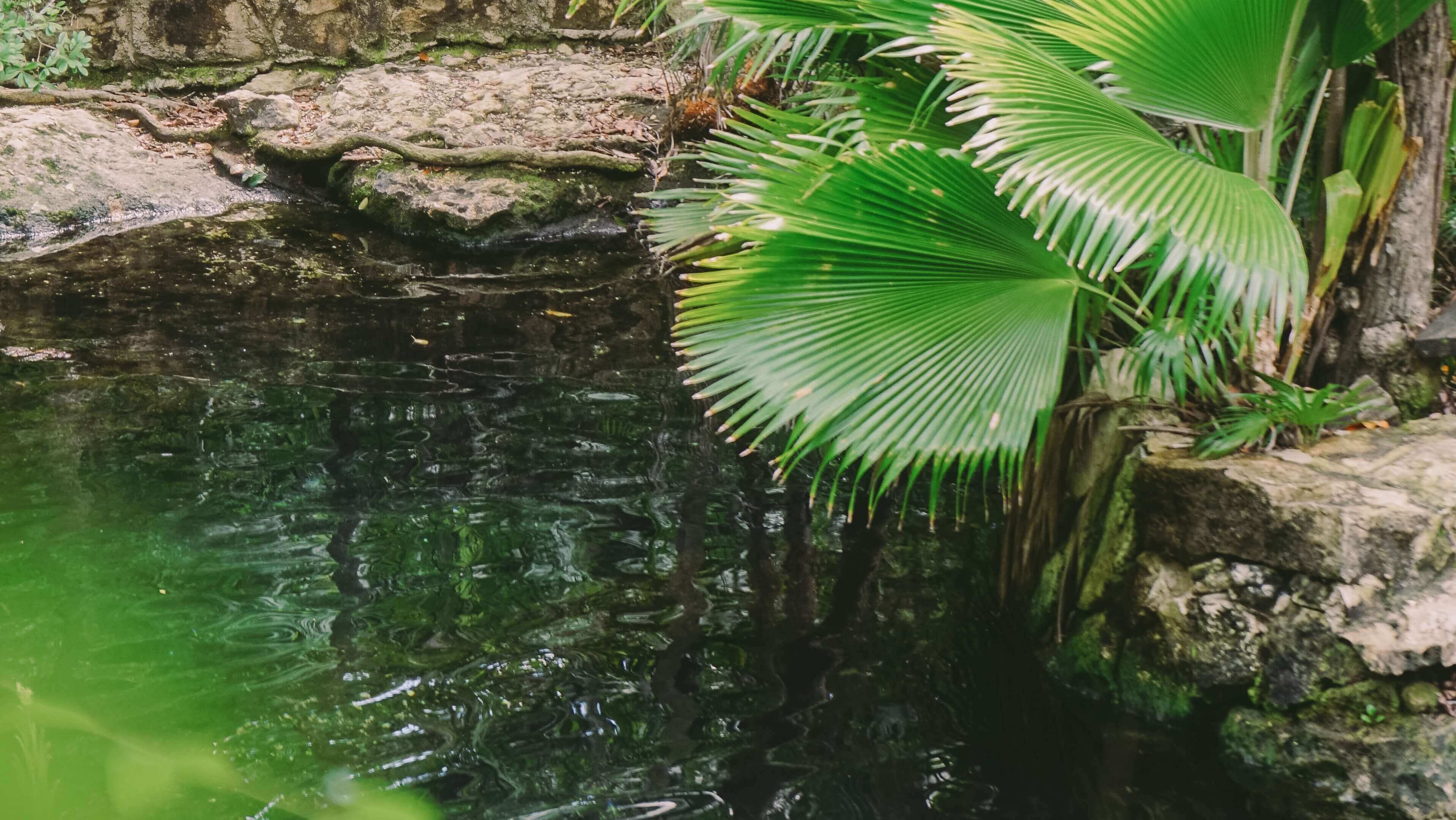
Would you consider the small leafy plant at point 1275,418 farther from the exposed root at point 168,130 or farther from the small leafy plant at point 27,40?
the exposed root at point 168,130

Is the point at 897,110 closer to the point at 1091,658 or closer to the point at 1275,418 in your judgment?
the point at 1275,418

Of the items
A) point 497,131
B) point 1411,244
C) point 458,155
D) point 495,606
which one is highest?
point 1411,244

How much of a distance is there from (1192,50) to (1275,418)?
0.87 m

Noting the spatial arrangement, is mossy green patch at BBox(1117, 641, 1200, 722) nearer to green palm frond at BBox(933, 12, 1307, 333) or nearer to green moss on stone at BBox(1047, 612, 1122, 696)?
green moss on stone at BBox(1047, 612, 1122, 696)

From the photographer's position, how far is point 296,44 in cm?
936

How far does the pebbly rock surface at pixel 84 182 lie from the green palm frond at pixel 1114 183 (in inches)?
247

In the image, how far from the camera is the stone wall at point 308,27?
900 cm

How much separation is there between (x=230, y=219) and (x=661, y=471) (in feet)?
15.4

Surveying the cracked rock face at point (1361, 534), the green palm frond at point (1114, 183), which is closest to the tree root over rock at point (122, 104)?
the green palm frond at point (1114, 183)

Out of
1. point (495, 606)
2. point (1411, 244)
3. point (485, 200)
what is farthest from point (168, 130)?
point (1411, 244)

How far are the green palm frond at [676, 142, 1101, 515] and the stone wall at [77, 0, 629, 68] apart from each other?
25.8ft

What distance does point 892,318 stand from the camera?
2.37 metres

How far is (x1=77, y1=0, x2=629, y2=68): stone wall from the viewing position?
9000 mm

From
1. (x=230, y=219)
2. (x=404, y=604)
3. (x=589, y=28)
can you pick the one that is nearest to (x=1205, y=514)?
(x=404, y=604)
